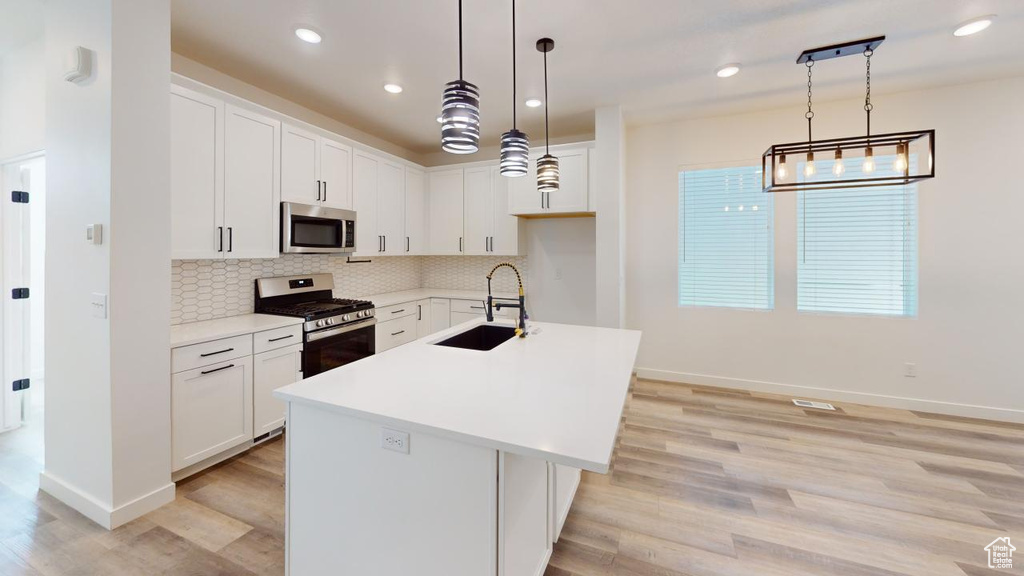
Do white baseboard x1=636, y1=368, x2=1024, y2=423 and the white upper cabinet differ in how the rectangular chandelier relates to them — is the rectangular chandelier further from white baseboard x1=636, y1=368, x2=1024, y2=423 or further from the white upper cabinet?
white baseboard x1=636, y1=368, x2=1024, y2=423

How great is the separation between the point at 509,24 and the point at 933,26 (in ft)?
8.60

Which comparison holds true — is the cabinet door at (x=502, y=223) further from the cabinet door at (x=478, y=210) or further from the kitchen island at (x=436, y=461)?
the kitchen island at (x=436, y=461)

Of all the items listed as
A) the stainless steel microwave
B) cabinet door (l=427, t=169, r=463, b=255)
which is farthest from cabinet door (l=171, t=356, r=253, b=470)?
cabinet door (l=427, t=169, r=463, b=255)

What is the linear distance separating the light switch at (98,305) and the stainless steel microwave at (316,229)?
4.09ft

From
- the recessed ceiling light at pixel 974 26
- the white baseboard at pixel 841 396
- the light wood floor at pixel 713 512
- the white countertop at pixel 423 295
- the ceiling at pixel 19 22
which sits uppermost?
the ceiling at pixel 19 22

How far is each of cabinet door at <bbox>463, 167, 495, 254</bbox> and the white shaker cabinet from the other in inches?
53.9

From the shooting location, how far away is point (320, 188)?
351cm

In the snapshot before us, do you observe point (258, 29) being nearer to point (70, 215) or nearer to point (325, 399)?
point (70, 215)

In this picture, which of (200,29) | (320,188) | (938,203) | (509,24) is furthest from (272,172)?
(938,203)

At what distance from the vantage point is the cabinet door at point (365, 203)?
3.92m

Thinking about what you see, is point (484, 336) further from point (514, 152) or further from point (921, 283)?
point (921, 283)

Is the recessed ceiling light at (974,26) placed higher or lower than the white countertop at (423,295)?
higher

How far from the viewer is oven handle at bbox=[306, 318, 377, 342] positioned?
10.3ft

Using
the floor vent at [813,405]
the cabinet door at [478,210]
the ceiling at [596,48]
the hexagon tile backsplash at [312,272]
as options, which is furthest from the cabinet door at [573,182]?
the floor vent at [813,405]
